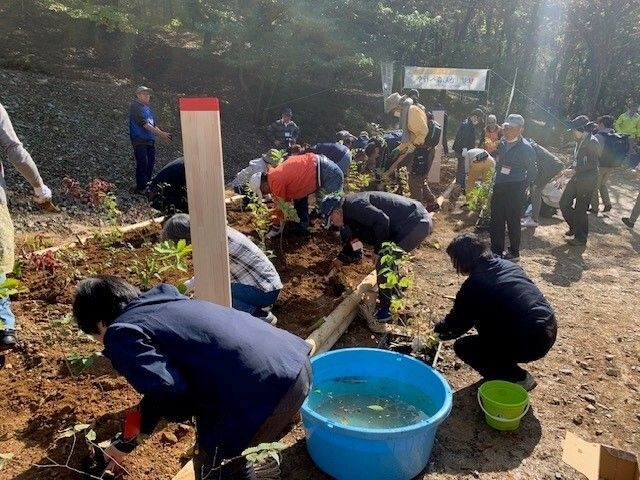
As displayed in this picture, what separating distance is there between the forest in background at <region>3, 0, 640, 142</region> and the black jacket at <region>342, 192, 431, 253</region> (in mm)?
8736

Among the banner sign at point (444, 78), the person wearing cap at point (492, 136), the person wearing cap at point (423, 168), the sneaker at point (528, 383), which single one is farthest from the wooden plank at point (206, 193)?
the banner sign at point (444, 78)

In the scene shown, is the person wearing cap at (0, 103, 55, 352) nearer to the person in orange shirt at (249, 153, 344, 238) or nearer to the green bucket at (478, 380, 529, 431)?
the person in orange shirt at (249, 153, 344, 238)

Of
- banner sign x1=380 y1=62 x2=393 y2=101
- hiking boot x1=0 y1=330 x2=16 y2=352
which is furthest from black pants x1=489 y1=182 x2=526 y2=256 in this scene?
banner sign x1=380 y1=62 x2=393 y2=101

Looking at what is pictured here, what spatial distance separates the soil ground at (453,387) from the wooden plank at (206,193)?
101cm

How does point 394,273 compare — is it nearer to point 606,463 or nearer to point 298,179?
point 606,463

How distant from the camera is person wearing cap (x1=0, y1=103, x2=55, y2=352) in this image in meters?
3.13

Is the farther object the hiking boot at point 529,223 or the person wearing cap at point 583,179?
the hiking boot at point 529,223

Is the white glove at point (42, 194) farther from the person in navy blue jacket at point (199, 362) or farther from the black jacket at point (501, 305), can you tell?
the black jacket at point (501, 305)

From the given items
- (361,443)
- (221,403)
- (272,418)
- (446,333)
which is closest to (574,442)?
(446,333)

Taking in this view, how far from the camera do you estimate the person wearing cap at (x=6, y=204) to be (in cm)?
313

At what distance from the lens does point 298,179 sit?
18.2 ft

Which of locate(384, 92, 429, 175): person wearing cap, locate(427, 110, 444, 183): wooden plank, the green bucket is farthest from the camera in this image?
locate(427, 110, 444, 183): wooden plank

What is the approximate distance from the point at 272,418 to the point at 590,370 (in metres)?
3.15

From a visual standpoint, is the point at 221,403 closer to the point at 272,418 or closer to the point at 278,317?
the point at 272,418
